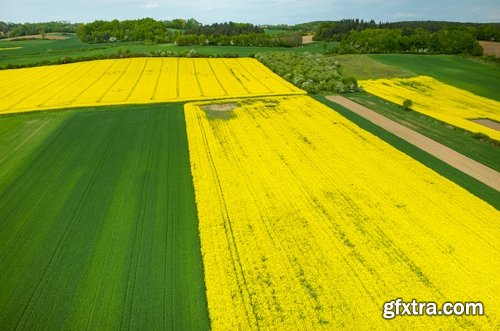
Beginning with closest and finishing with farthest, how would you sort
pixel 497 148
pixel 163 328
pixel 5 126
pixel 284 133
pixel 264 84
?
pixel 163 328, pixel 497 148, pixel 284 133, pixel 5 126, pixel 264 84

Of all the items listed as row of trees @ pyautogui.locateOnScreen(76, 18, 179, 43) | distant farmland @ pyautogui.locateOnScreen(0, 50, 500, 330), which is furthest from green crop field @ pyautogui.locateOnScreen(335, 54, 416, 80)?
row of trees @ pyautogui.locateOnScreen(76, 18, 179, 43)

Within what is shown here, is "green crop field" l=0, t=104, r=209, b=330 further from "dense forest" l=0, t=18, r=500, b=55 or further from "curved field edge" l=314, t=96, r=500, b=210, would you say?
"dense forest" l=0, t=18, r=500, b=55

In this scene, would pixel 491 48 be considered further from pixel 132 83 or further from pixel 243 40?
pixel 132 83

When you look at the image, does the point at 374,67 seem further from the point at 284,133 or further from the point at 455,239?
the point at 455,239

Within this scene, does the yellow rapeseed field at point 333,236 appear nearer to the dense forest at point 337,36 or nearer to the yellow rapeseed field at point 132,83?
the yellow rapeseed field at point 132,83

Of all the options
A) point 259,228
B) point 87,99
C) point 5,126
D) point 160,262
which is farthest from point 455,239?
point 87,99

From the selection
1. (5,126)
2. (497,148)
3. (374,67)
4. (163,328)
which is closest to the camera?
(163,328)
